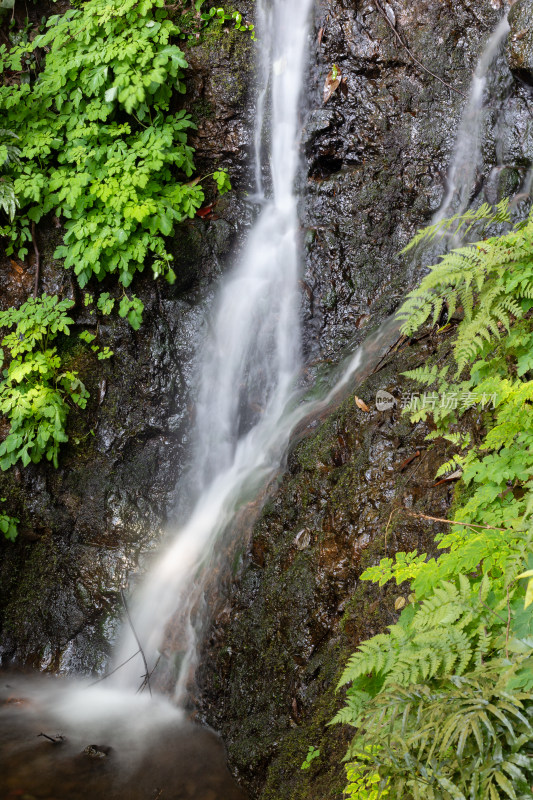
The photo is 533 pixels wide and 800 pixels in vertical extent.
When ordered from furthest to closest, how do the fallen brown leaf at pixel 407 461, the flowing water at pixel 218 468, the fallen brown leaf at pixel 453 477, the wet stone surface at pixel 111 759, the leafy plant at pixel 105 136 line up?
1. the leafy plant at pixel 105 136
2. the flowing water at pixel 218 468
3. the wet stone surface at pixel 111 759
4. the fallen brown leaf at pixel 407 461
5. the fallen brown leaf at pixel 453 477

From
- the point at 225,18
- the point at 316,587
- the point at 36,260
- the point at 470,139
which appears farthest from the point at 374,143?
the point at 316,587

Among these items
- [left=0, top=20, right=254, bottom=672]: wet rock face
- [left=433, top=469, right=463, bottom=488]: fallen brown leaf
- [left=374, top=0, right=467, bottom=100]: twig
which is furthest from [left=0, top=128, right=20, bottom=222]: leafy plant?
[left=433, top=469, right=463, bottom=488]: fallen brown leaf

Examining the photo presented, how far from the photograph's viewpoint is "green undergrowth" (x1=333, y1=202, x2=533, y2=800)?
1.52 metres

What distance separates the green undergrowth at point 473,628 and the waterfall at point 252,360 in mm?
2330

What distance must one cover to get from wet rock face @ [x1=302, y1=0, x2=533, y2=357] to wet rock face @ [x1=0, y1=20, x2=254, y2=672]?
2.65 ft

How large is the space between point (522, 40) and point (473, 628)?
4.23 m

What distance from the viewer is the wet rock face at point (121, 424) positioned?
545 centimetres

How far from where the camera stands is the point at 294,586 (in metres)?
3.48

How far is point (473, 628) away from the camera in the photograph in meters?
1.84

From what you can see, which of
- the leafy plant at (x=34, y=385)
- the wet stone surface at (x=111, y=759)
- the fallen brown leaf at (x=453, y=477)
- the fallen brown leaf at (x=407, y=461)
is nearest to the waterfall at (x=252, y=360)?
the wet stone surface at (x=111, y=759)

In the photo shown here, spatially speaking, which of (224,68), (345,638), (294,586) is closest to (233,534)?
(294,586)

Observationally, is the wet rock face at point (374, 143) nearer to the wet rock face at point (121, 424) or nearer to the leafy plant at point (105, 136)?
the wet rock face at point (121, 424)

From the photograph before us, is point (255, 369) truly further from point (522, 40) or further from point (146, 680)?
point (522, 40)

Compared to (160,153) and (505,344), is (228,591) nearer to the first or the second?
(505,344)
